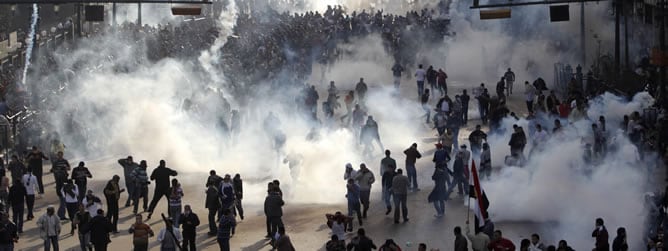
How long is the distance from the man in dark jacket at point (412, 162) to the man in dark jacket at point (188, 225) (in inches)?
233

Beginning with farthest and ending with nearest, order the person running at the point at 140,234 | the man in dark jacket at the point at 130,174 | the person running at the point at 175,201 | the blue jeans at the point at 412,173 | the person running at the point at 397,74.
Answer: the person running at the point at 397,74, the blue jeans at the point at 412,173, the man in dark jacket at the point at 130,174, the person running at the point at 175,201, the person running at the point at 140,234

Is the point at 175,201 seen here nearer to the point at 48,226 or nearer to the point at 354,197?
the point at 48,226

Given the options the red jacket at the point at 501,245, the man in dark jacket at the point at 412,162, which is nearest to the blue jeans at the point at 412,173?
the man in dark jacket at the point at 412,162

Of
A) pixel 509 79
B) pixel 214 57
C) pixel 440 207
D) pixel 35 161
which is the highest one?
pixel 214 57

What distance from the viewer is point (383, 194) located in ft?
84.7

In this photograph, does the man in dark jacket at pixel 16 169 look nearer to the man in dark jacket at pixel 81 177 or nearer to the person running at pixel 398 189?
the man in dark jacket at pixel 81 177

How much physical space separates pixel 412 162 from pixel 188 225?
6.25 meters

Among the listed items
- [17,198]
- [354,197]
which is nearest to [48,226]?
[17,198]

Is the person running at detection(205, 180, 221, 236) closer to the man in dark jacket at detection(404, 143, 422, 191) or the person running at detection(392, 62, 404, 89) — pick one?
the man in dark jacket at detection(404, 143, 422, 191)

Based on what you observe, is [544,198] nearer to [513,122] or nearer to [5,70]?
[513,122]

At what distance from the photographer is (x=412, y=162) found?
27.2m

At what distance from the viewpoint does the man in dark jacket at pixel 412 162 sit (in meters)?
27.0

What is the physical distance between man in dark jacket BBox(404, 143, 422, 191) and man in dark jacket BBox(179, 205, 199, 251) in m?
5.91

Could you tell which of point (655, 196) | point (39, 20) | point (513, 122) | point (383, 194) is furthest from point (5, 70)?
point (655, 196)
